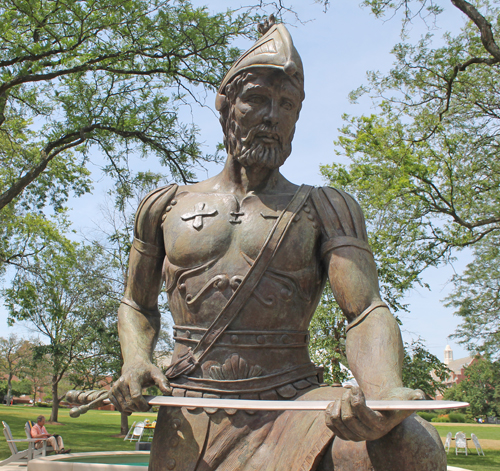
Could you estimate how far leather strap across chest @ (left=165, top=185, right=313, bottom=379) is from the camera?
2691 mm

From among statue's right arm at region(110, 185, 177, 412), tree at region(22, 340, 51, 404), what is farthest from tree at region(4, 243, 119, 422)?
statue's right arm at region(110, 185, 177, 412)

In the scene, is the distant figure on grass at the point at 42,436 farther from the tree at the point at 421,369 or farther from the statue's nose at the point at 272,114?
the statue's nose at the point at 272,114

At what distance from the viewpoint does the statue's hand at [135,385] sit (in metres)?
2.40

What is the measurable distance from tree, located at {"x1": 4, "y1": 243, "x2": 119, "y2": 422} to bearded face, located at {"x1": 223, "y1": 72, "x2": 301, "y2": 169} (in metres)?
11.8

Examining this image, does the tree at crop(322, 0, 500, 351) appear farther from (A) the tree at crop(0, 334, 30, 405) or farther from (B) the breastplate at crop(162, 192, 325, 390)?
(A) the tree at crop(0, 334, 30, 405)

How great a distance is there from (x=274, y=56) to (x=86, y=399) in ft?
5.90

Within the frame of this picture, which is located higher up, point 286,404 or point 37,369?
point 286,404

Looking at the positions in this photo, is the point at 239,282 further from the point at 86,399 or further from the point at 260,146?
the point at 86,399

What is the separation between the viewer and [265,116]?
2.87m

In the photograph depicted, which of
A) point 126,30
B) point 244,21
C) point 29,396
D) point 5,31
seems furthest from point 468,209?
point 29,396

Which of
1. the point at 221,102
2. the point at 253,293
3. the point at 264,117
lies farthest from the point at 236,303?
the point at 221,102

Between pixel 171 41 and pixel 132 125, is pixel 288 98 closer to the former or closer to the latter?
pixel 171 41

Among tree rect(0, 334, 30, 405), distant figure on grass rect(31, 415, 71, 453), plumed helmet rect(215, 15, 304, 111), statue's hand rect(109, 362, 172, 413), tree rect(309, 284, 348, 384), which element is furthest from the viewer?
tree rect(0, 334, 30, 405)

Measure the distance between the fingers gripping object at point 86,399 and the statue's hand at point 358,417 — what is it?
3.44 ft
